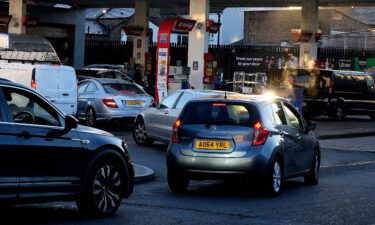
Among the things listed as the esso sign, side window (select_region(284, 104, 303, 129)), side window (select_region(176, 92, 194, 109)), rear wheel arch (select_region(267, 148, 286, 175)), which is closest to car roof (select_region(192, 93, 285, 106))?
side window (select_region(284, 104, 303, 129))

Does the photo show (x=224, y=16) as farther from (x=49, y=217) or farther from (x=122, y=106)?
(x=49, y=217)

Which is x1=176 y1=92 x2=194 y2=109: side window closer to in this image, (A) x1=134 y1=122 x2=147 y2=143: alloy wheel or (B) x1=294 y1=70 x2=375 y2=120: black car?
(A) x1=134 y1=122 x2=147 y2=143: alloy wheel

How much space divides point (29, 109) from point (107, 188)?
1417mm

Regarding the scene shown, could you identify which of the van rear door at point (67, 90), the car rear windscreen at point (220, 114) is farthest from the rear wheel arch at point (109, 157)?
the van rear door at point (67, 90)

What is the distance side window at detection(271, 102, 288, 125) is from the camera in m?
12.9

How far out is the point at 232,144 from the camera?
12016mm

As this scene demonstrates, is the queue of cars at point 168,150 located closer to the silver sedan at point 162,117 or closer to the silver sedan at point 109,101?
the silver sedan at point 162,117

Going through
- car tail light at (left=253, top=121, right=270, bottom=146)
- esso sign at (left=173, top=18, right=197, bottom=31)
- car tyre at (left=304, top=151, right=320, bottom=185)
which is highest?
esso sign at (left=173, top=18, right=197, bottom=31)

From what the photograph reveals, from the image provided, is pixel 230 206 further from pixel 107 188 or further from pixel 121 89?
pixel 121 89

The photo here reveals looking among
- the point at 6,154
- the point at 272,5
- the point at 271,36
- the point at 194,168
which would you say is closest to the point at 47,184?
the point at 6,154

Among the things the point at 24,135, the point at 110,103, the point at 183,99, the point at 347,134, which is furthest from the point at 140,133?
the point at 24,135

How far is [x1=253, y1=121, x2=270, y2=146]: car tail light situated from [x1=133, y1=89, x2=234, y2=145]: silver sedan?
5.54 meters

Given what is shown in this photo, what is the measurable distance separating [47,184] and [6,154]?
31.0 inches

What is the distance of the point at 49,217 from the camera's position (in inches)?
384
